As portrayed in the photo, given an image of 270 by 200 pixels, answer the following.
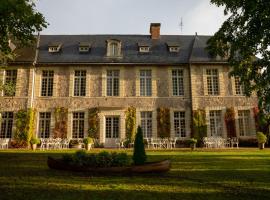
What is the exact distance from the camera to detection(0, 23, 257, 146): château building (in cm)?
2202

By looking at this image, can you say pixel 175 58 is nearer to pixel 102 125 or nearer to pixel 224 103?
pixel 224 103

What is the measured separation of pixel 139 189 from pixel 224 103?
638 inches

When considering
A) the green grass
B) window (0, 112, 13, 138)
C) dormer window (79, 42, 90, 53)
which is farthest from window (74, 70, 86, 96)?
the green grass

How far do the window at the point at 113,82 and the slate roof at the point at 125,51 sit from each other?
0.86 meters

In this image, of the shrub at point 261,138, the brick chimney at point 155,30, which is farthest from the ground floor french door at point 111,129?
the shrub at point 261,138

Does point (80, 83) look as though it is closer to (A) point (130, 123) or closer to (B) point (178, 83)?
(A) point (130, 123)

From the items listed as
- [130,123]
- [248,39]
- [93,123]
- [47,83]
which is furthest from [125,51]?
[248,39]

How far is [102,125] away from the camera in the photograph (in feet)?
72.1

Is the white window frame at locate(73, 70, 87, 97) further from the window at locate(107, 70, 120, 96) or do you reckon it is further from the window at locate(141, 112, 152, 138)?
the window at locate(141, 112, 152, 138)

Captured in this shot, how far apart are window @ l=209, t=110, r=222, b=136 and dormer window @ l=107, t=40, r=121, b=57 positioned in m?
8.27

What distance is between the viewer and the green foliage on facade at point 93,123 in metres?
21.8

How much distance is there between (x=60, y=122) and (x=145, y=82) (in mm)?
6786

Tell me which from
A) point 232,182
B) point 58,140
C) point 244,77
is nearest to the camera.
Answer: point 232,182

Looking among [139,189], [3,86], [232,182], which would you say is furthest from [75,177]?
[3,86]
